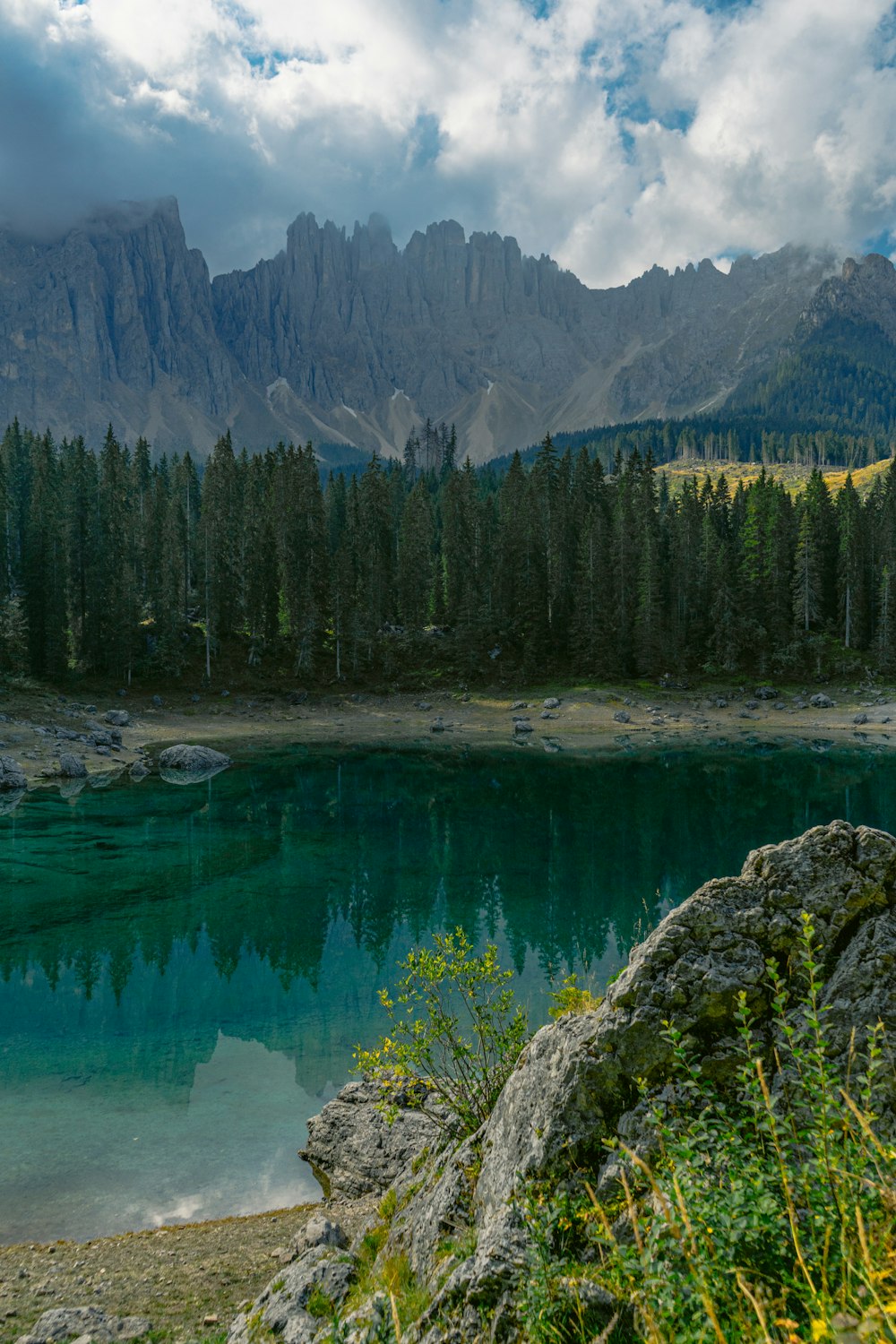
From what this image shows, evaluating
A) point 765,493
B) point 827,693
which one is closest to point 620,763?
point 827,693

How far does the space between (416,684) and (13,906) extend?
66.3 metres

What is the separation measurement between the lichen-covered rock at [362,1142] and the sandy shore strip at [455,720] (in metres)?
46.0

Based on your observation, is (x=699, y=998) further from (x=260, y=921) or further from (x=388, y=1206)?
(x=260, y=921)

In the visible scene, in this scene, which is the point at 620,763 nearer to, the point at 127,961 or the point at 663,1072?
the point at 127,961

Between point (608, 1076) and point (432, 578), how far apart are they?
342ft

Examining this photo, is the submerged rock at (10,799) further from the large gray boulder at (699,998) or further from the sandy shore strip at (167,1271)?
the large gray boulder at (699,998)

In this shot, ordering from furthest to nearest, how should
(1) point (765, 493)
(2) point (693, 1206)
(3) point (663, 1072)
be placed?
(1) point (765, 493), (3) point (663, 1072), (2) point (693, 1206)

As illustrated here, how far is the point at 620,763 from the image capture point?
60.3 metres

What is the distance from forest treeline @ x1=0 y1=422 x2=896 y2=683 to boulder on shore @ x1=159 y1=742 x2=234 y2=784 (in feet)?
99.4

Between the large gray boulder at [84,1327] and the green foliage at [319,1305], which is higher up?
the green foliage at [319,1305]

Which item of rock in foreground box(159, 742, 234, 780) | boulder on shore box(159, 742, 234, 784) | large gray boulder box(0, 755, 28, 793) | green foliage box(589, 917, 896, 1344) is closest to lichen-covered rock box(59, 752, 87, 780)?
large gray boulder box(0, 755, 28, 793)

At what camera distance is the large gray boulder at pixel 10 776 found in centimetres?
4734

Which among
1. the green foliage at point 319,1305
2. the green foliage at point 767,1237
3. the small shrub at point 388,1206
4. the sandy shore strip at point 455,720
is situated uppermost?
the green foliage at point 767,1237

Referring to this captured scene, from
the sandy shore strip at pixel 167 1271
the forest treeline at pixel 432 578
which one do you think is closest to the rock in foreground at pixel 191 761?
the forest treeline at pixel 432 578
